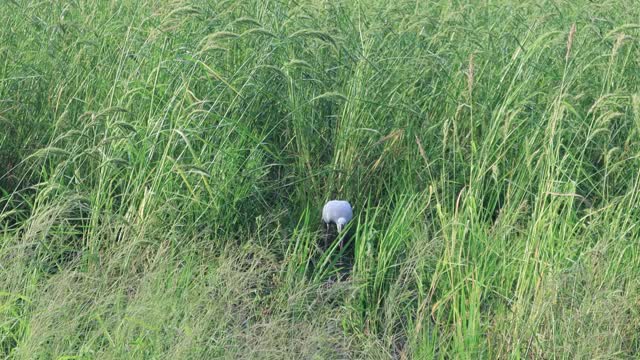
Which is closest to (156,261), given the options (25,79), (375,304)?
(375,304)

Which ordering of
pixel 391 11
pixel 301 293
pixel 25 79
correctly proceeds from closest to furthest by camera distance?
pixel 301 293
pixel 25 79
pixel 391 11

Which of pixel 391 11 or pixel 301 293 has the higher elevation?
pixel 391 11

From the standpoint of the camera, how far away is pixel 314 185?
3.47 m

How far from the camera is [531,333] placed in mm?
2711

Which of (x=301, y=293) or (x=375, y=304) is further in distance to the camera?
(x=375, y=304)

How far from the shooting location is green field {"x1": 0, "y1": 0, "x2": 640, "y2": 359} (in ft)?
8.88

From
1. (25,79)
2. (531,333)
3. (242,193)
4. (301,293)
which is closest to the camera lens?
(531,333)

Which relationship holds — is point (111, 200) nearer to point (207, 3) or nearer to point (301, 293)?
point (301, 293)

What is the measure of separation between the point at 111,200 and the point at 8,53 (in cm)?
96

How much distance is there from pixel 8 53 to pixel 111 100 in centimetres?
56

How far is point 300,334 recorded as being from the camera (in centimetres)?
273

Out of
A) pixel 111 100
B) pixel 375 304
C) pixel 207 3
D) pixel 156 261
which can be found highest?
pixel 207 3

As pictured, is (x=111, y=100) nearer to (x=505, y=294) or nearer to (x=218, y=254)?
(x=218, y=254)

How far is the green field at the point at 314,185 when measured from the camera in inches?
107
